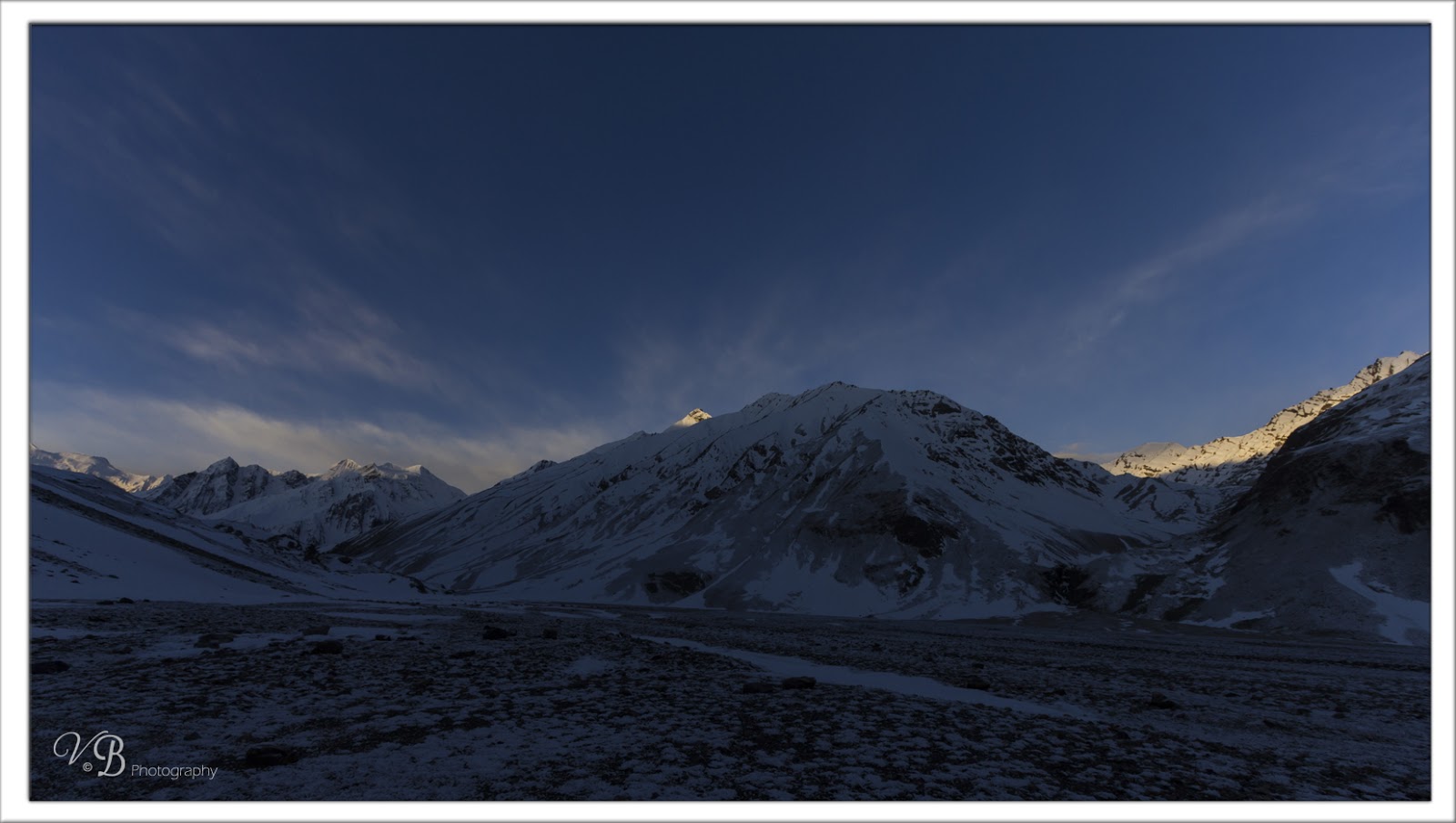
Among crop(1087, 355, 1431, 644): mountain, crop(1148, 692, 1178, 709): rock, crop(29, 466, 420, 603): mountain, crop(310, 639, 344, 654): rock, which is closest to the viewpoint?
crop(1148, 692, 1178, 709): rock

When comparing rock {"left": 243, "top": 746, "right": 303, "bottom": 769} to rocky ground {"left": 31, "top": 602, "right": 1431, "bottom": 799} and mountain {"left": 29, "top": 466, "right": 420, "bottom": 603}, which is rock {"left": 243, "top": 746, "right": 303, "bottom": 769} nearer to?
rocky ground {"left": 31, "top": 602, "right": 1431, "bottom": 799}

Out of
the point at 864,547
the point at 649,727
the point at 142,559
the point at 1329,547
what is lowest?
the point at 142,559

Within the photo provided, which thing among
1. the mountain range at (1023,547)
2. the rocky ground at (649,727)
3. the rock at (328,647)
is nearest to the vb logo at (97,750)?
the rocky ground at (649,727)

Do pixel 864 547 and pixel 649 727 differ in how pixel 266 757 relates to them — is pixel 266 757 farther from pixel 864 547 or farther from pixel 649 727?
pixel 864 547

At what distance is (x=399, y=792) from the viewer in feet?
24.1

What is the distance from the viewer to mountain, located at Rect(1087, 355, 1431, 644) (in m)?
76.9

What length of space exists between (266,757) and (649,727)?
5641 millimetres

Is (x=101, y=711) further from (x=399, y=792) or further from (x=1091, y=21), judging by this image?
(x=1091, y=21)

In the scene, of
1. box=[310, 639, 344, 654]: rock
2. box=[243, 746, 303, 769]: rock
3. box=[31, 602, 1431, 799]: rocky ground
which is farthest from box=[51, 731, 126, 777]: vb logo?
box=[310, 639, 344, 654]: rock

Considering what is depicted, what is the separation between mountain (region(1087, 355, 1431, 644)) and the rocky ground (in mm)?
73889

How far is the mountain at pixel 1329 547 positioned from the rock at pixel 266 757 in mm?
99468

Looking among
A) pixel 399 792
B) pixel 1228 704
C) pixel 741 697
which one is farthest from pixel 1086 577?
pixel 399 792

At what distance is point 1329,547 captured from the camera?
293 ft

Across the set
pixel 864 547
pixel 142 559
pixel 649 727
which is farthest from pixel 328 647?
pixel 864 547
